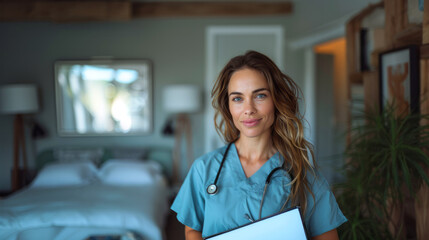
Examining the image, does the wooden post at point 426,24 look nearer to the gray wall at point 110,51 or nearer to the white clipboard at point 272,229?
the white clipboard at point 272,229

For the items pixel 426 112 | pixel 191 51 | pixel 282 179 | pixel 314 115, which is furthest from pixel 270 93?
pixel 191 51

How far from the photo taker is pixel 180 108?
4125 mm

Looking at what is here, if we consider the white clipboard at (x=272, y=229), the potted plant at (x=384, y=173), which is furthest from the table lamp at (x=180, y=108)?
the white clipboard at (x=272, y=229)

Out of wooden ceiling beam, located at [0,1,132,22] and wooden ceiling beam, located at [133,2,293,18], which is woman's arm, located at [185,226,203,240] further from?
wooden ceiling beam, located at [133,2,293,18]

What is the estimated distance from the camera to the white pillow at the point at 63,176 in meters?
3.71

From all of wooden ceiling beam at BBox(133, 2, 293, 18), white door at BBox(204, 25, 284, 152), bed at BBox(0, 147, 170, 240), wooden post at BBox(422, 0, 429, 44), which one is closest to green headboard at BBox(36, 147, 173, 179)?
bed at BBox(0, 147, 170, 240)

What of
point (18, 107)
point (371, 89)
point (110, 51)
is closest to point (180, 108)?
point (110, 51)

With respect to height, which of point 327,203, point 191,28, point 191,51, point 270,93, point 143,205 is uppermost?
point 191,28

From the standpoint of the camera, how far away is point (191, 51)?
453cm

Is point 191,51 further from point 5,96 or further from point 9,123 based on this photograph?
point 9,123

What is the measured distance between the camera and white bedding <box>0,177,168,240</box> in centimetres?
257

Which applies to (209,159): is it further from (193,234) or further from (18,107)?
(18,107)

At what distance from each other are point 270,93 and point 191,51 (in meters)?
3.48

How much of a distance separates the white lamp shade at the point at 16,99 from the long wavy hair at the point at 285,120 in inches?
141
